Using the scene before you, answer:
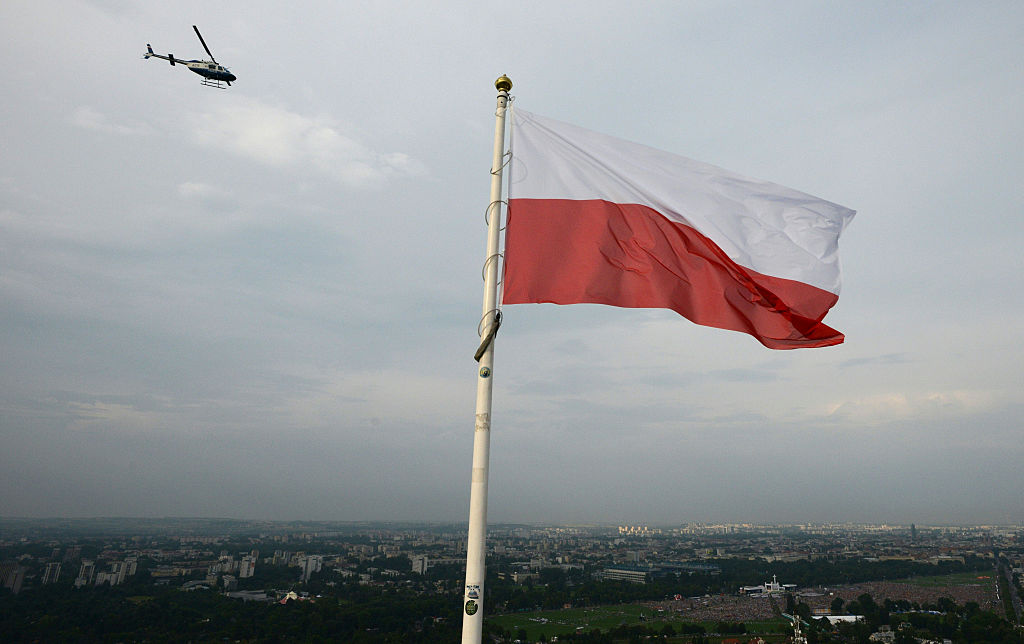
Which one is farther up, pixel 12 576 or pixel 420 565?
pixel 12 576

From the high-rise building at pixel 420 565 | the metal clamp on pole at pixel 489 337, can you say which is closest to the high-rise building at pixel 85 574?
the high-rise building at pixel 420 565

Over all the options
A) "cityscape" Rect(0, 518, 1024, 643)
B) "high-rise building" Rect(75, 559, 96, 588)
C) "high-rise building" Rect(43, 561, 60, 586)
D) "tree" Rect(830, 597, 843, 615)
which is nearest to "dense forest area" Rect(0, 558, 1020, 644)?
"cityscape" Rect(0, 518, 1024, 643)

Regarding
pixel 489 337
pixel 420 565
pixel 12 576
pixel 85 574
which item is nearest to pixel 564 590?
pixel 420 565

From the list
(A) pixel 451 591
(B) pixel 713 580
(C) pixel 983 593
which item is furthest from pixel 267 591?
(C) pixel 983 593

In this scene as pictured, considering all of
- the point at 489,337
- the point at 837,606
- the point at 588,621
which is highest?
the point at 489,337

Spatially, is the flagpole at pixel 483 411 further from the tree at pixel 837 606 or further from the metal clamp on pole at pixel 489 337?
the tree at pixel 837 606

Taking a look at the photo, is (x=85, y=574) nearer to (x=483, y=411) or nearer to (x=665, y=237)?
(x=483, y=411)
